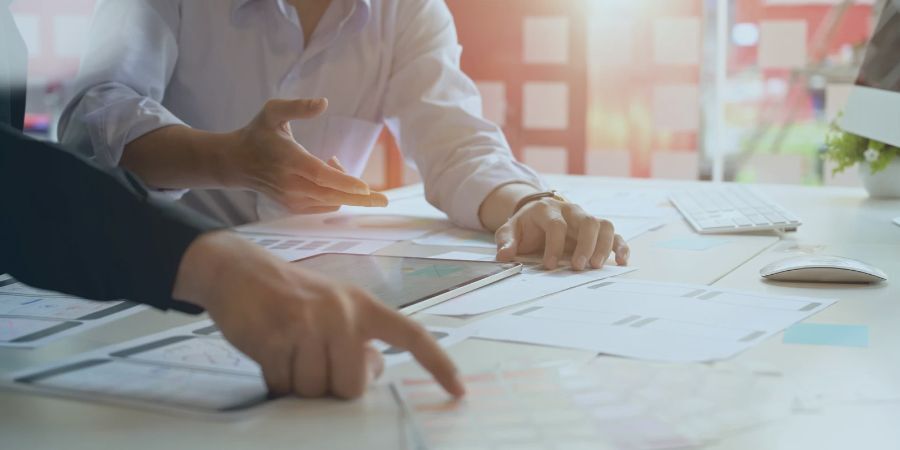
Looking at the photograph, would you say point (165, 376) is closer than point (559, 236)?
Yes

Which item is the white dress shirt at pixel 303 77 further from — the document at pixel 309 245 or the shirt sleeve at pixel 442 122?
the document at pixel 309 245

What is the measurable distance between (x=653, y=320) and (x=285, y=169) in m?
0.66

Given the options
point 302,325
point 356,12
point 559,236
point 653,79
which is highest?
point 356,12

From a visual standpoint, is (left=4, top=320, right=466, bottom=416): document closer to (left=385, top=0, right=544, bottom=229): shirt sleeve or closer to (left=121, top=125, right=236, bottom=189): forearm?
(left=121, top=125, right=236, bottom=189): forearm

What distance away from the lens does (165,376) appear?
783 mm

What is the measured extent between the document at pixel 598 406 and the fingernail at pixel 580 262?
41 centimetres

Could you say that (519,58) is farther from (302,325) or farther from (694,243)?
(302,325)

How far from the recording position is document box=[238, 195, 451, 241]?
1.53m

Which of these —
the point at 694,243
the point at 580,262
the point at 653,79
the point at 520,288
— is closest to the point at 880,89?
the point at 694,243

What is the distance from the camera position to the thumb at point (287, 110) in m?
1.26

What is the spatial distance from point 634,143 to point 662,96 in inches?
8.8

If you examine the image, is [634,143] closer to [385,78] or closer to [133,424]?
[385,78]

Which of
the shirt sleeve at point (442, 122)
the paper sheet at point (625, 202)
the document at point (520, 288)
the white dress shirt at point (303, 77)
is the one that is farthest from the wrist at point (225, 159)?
the paper sheet at point (625, 202)

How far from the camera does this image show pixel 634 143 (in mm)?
4121
